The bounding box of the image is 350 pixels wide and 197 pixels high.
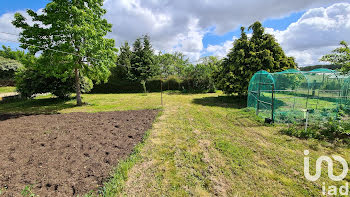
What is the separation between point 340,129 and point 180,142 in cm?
523

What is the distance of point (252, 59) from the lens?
980 cm

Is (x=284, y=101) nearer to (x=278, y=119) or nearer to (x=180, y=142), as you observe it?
(x=278, y=119)

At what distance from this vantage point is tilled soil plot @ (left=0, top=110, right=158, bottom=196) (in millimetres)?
2459

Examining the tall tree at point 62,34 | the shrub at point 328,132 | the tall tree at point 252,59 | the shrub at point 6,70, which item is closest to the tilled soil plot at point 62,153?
the tall tree at point 62,34

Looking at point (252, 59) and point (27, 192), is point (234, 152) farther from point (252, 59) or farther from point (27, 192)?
point (252, 59)

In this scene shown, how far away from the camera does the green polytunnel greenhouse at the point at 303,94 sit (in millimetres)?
6090

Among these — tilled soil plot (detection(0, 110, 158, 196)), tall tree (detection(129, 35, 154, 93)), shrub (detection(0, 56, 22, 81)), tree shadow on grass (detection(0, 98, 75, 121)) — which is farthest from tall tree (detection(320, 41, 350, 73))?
shrub (detection(0, 56, 22, 81))

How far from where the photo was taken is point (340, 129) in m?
4.55

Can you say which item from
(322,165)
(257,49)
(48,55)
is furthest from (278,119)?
(48,55)

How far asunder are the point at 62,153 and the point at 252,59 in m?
11.1

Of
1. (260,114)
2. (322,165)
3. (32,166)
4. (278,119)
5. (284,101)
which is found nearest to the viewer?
(32,166)

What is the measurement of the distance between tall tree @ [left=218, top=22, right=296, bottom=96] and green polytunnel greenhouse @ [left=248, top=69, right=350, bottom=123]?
2.37 metres
